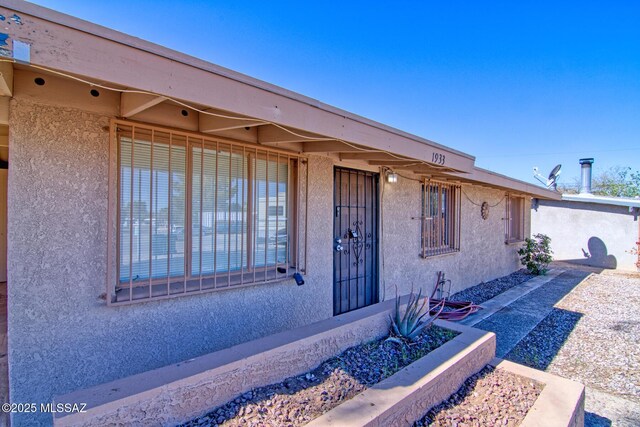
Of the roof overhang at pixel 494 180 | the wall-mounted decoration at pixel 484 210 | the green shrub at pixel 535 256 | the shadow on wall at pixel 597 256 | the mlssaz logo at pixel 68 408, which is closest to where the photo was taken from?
the mlssaz logo at pixel 68 408

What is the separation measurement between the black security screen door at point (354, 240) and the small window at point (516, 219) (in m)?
7.09

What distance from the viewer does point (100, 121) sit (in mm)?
2738

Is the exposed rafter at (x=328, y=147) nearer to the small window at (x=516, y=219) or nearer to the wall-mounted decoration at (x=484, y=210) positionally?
the wall-mounted decoration at (x=484, y=210)

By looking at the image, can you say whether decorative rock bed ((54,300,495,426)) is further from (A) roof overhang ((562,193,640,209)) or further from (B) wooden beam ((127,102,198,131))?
(A) roof overhang ((562,193,640,209))

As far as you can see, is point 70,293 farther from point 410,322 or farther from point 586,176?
point 586,176

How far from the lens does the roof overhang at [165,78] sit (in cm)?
151

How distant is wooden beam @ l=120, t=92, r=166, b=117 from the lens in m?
2.35

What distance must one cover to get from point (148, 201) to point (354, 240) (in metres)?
3.11

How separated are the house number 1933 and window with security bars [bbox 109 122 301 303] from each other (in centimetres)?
183

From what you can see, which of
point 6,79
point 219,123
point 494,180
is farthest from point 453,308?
point 6,79

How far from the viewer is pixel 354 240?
17.4 ft

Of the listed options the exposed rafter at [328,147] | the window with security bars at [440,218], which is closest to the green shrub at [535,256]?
the window with security bars at [440,218]

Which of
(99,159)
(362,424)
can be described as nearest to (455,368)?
(362,424)

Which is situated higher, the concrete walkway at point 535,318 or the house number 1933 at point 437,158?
the house number 1933 at point 437,158
